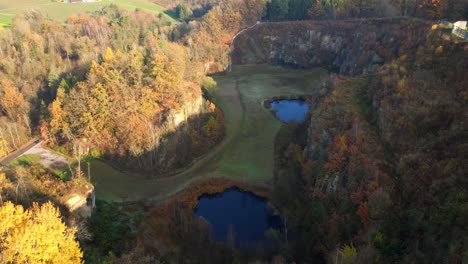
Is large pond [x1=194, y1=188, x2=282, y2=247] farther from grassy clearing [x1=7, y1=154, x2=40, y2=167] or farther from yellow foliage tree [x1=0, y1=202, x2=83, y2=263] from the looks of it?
grassy clearing [x1=7, y1=154, x2=40, y2=167]

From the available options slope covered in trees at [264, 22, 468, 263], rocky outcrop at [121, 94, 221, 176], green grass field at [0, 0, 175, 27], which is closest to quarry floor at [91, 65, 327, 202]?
rocky outcrop at [121, 94, 221, 176]

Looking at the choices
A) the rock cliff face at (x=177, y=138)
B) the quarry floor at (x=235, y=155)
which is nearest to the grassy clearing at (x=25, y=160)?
the quarry floor at (x=235, y=155)

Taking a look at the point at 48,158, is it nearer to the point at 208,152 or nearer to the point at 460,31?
the point at 208,152

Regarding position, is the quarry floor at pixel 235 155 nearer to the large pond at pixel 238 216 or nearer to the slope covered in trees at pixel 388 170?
the large pond at pixel 238 216

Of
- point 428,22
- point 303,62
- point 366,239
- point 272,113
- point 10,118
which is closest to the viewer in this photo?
point 366,239

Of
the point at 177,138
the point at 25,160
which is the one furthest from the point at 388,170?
the point at 25,160

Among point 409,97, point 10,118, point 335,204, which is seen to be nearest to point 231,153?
point 335,204

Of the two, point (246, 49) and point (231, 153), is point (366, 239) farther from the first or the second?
point (246, 49)
